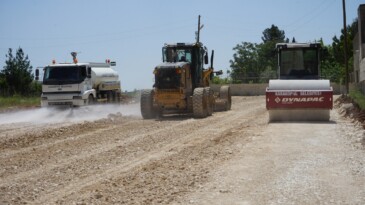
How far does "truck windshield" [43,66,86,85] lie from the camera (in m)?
23.2

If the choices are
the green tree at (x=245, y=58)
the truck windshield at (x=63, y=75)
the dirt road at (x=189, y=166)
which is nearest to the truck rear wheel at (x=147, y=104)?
the truck windshield at (x=63, y=75)

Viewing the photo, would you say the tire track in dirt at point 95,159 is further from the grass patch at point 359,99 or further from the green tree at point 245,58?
the green tree at point 245,58

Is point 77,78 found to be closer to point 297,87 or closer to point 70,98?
point 70,98

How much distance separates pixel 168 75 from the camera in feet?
65.3

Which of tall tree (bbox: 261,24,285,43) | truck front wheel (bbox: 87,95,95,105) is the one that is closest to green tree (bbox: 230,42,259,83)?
tall tree (bbox: 261,24,285,43)

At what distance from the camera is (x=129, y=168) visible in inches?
358

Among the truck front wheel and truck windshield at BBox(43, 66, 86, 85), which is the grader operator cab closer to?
truck windshield at BBox(43, 66, 86, 85)

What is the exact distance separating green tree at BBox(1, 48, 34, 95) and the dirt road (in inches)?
1419

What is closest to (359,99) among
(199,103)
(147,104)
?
(199,103)

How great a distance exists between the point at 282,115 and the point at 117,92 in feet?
48.1

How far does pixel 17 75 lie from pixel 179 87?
3394 centimetres

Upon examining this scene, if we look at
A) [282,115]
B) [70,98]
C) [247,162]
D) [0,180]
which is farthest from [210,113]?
[0,180]

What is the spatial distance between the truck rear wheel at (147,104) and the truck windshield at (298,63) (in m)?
5.07

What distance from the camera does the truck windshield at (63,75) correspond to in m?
23.2
